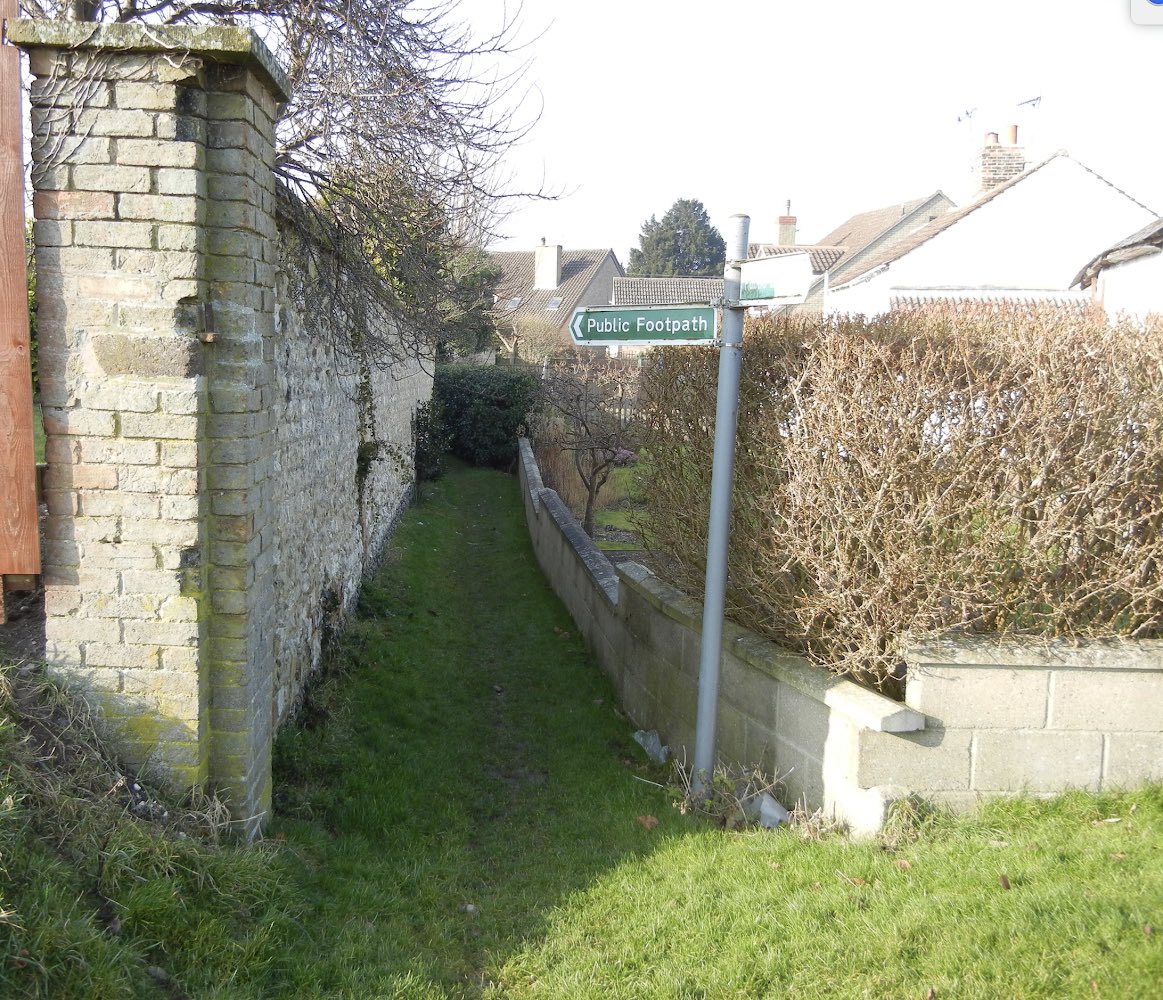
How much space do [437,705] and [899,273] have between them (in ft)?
54.9

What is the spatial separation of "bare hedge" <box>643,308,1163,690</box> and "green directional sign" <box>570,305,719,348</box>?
542mm

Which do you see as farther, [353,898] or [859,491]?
[859,491]

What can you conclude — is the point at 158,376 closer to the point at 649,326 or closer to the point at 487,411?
the point at 649,326

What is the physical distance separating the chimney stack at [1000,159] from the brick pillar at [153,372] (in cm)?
2418

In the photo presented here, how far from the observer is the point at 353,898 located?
3826 mm

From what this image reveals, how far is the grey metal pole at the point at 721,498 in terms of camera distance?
4.61 metres

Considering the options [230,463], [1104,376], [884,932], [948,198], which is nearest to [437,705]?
[230,463]

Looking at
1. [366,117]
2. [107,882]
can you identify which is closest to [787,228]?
[366,117]

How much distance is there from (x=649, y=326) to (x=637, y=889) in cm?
270

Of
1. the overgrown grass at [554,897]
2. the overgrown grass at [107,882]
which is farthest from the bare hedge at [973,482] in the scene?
the overgrown grass at [107,882]

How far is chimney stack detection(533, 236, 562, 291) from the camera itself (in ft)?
157

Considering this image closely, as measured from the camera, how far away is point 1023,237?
765 inches

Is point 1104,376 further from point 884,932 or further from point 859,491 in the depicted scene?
point 884,932

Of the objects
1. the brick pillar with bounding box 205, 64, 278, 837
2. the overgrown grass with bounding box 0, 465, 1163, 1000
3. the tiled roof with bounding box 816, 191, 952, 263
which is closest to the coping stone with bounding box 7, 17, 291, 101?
the brick pillar with bounding box 205, 64, 278, 837
